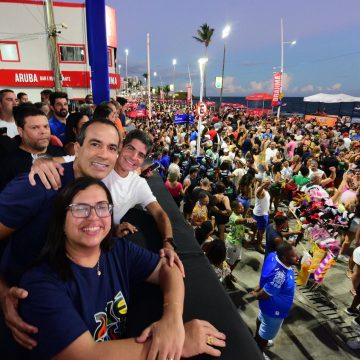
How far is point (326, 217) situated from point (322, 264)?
1.00 meters

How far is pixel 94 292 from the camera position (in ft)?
4.86

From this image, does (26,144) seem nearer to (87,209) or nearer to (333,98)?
(87,209)

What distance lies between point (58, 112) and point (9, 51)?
22.7 m

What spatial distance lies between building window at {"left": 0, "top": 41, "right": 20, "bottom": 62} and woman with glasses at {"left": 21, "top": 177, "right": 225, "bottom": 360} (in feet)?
87.7

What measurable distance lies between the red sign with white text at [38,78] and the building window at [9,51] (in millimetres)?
979

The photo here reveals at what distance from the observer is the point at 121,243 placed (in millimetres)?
1810

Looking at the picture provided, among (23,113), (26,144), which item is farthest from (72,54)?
(26,144)

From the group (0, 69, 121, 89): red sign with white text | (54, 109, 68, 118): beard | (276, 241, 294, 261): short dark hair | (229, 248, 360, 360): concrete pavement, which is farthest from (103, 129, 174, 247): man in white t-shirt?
(0, 69, 121, 89): red sign with white text

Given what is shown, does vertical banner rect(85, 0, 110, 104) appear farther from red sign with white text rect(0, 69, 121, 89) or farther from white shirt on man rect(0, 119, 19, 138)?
red sign with white text rect(0, 69, 121, 89)

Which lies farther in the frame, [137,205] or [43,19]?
[43,19]

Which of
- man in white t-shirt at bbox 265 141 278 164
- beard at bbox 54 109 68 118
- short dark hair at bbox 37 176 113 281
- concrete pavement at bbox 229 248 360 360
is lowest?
concrete pavement at bbox 229 248 360 360

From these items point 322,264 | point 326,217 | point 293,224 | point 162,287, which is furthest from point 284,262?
point 293,224

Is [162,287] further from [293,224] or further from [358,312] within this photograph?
[293,224]

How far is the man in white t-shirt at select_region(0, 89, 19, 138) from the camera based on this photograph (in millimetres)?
4797
